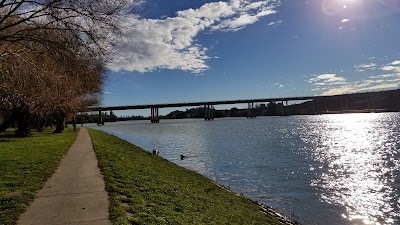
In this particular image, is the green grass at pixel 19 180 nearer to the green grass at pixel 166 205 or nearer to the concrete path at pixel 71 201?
the concrete path at pixel 71 201

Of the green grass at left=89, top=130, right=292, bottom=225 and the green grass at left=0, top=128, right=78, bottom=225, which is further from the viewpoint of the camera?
the green grass at left=0, top=128, right=78, bottom=225

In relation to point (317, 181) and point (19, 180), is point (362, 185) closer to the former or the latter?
point (317, 181)

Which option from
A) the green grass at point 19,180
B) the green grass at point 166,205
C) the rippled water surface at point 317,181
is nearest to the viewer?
the green grass at point 166,205

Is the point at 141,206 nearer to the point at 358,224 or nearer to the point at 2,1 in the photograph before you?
the point at 2,1

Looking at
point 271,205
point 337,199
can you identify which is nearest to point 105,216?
point 271,205

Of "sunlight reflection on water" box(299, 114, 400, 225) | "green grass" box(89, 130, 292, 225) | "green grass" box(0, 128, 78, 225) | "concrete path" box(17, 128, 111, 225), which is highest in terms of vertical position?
"green grass" box(0, 128, 78, 225)

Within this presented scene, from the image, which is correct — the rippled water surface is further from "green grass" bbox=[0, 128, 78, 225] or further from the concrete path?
"green grass" bbox=[0, 128, 78, 225]

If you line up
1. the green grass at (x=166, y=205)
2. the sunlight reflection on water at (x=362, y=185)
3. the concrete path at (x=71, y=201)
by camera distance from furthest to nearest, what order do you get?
the sunlight reflection on water at (x=362, y=185) → the green grass at (x=166, y=205) → the concrete path at (x=71, y=201)

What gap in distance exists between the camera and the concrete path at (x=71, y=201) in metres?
8.04

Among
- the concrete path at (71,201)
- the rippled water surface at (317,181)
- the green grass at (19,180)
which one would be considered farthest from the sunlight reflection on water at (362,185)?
the green grass at (19,180)

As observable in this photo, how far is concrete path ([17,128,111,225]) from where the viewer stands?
8.04m

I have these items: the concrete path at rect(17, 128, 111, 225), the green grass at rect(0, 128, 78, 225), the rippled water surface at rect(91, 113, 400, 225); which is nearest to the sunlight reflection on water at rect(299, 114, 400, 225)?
the rippled water surface at rect(91, 113, 400, 225)

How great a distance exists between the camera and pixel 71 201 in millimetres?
9680

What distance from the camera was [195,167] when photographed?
2691 centimetres
